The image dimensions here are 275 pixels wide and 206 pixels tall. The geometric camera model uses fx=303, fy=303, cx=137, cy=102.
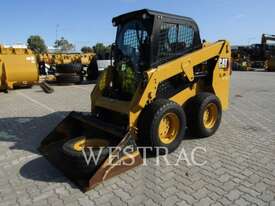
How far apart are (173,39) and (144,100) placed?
4.69 feet

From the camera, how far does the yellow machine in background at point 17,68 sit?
44.3 ft

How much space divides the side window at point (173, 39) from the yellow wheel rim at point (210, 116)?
4.37 ft

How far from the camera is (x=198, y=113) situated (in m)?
5.74

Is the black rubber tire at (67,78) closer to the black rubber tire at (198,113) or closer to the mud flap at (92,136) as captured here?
the mud flap at (92,136)

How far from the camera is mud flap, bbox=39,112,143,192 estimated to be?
160 inches

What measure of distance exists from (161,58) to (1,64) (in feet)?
33.8

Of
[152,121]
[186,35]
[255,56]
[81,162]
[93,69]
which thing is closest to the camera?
[81,162]

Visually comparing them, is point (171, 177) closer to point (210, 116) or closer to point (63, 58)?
point (210, 116)

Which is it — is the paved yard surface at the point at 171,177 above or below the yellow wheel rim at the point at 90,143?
below

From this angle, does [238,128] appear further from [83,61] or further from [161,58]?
[83,61]

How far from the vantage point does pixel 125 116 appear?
17.7 feet

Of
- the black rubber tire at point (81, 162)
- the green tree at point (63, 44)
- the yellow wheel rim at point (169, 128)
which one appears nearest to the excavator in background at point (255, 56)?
the yellow wheel rim at point (169, 128)

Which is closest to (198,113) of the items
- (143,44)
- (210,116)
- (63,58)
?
(210,116)

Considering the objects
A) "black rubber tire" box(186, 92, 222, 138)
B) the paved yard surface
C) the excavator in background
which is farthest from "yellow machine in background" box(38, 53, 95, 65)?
"black rubber tire" box(186, 92, 222, 138)
